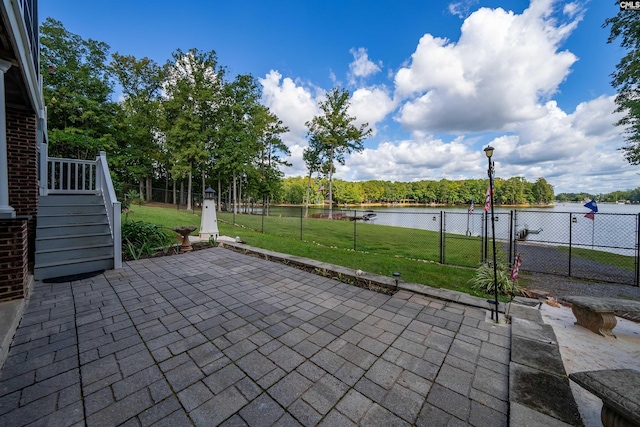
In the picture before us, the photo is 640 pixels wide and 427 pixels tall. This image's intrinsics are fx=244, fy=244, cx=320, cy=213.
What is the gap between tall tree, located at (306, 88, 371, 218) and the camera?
74.9 feet

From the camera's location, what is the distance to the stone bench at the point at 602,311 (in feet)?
8.48

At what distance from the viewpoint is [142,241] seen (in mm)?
5508

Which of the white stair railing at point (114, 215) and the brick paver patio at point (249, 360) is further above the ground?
the white stair railing at point (114, 215)

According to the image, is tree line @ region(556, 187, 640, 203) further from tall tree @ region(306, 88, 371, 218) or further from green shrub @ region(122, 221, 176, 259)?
green shrub @ region(122, 221, 176, 259)

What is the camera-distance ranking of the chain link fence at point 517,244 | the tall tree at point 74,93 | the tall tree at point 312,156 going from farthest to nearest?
the tall tree at point 312,156
the tall tree at point 74,93
the chain link fence at point 517,244

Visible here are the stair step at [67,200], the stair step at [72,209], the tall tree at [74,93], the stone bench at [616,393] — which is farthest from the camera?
the tall tree at [74,93]

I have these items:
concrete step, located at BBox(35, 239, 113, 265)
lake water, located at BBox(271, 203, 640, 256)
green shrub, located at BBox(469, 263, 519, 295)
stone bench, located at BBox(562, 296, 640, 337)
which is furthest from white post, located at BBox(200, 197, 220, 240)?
stone bench, located at BBox(562, 296, 640, 337)

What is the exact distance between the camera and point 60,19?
16.0 m

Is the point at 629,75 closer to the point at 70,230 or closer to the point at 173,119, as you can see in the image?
the point at 70,230

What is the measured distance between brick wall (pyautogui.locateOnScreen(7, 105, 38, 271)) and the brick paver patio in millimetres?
1812

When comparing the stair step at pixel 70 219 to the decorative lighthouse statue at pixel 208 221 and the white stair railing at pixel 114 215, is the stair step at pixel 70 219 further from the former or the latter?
the decorative lighthouse statue at pixel 208 221

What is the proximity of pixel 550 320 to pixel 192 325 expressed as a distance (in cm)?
418

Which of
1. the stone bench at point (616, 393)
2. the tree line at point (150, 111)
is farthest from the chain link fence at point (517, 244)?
the tree line at point (150, 111)

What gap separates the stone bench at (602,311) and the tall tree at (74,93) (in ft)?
68.3
